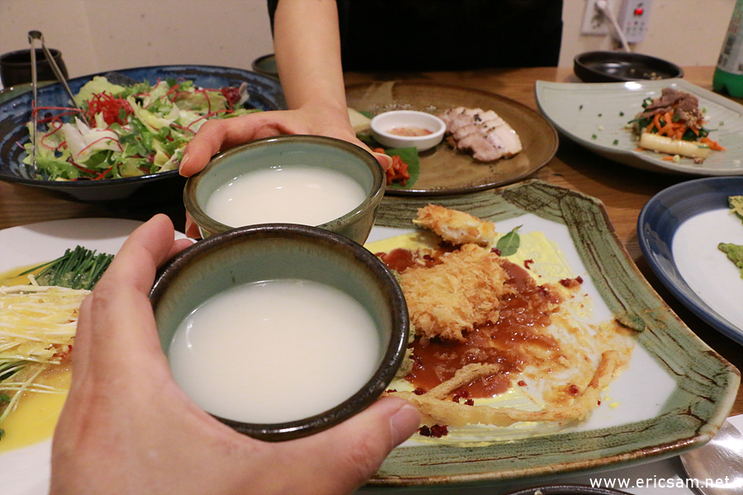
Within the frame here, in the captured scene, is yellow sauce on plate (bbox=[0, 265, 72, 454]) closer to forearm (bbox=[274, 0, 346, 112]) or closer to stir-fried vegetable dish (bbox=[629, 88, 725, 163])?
forearm (bbox=[274, 0, 346, 112])

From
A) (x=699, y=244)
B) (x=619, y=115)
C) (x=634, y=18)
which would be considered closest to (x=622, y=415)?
(x=699, y=244)

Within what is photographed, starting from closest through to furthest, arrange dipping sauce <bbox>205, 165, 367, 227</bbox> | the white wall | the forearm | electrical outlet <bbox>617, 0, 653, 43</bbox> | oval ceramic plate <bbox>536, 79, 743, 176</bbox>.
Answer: dipping sauce <bbox>205, 165, 367, 227</bbox>
the forearm
oval ceramic plate <bbox>536, 79, 743, 176</bbox>
the white wall
electrical outlet <bbox>617, 0, 653, 43</bbox>

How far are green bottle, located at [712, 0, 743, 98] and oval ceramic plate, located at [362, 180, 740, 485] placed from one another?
2.47 m

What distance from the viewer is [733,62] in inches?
126

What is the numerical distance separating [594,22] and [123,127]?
18.1ft

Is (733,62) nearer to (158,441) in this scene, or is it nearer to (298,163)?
(298,163)

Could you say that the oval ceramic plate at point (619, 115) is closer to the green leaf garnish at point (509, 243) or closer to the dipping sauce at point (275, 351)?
the green leaf garnish at point (509, 243)

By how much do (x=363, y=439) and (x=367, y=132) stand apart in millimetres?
2173

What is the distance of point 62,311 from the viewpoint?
4.83ft

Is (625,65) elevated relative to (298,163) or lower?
lower

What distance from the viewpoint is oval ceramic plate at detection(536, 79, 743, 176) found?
232 cm

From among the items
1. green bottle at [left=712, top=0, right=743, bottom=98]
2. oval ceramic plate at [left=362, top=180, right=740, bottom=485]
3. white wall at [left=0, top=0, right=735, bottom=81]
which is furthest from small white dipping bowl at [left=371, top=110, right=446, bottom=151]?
white wall at [left=0, top=0, right=735, bottom=81]

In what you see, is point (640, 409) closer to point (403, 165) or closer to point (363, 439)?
point (363, 439)

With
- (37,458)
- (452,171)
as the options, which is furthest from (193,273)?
(452,171)
